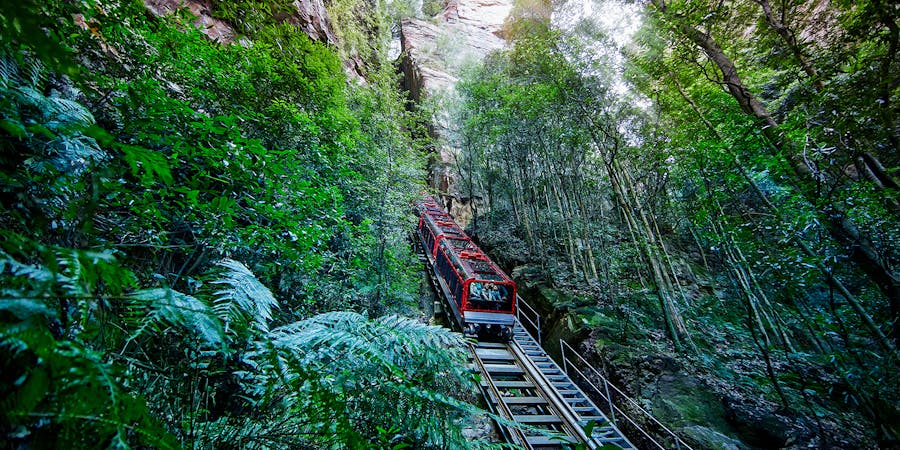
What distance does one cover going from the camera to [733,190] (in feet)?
22.6

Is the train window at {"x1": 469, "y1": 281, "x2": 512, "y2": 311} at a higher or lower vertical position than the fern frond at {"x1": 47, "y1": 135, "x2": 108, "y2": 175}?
lower

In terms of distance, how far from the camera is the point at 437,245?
11.1 metres

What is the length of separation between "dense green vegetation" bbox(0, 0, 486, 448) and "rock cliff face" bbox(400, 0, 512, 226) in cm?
1324

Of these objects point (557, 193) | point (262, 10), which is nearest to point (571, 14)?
point (557, 193)

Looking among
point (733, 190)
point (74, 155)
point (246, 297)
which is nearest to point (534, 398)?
point (246, 297)

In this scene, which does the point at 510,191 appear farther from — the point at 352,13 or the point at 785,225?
the point at 352,13

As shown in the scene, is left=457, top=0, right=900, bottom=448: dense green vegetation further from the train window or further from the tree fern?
the tree fern

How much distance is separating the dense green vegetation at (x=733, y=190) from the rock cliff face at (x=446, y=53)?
3192mm

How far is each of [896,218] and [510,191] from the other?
36.3ft

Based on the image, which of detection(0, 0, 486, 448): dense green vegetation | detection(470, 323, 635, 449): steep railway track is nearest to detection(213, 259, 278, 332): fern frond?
detection(0, 0, 486, 448): dense green vegetation

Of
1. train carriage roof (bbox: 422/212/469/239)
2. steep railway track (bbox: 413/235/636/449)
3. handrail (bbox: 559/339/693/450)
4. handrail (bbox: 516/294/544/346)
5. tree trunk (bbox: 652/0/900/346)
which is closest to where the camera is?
tree trunk (bbox: 652/0/900/346)

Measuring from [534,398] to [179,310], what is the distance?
609 cm

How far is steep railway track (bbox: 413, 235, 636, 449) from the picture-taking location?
15.7 feet

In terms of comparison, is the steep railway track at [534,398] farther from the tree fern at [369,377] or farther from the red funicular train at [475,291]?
the tree fern at [369,377]
